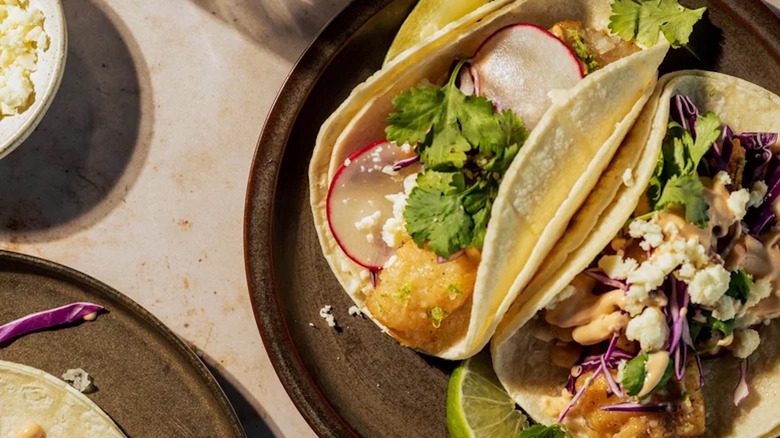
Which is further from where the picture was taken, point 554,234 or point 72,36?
point 72,36

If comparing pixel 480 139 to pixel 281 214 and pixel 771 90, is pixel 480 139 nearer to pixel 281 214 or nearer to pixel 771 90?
pixel 281 214

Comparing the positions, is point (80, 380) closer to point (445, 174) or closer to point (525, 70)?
point (445, 174)

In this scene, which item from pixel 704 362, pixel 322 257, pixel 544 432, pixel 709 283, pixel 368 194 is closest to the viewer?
pixel 709 283

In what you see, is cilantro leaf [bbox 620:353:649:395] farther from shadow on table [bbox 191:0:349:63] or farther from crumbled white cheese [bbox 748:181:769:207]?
shadow on table [bbox 191:0:349:63]

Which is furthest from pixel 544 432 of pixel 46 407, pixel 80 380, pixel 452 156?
pixel 46 407

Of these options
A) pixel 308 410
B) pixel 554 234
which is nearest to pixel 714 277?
pixel 554 234

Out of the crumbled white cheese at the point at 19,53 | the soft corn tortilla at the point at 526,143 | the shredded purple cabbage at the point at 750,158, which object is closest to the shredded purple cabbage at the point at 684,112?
the shredded purple cabbage at the point at 750,158
